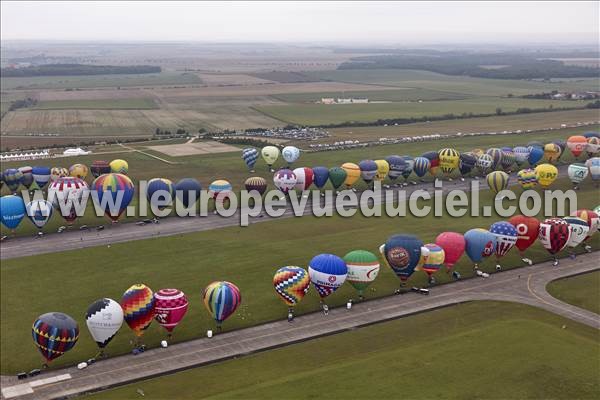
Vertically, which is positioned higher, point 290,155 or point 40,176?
point 290,155

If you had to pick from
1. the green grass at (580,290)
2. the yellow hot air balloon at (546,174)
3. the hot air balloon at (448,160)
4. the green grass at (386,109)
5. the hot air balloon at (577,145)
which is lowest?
the green grass at (580,290)

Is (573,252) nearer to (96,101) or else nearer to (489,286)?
(489,286)

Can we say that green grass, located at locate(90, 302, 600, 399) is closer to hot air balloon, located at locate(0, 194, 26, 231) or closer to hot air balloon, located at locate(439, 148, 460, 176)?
hot air balloon, located at locate(0, 194, 26, 231)

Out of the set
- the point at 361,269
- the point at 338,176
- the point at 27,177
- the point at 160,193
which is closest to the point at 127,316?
the point at 361,269

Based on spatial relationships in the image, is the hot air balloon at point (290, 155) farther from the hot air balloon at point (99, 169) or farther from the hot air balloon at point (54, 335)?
the hot air balloon at point (54, 335)

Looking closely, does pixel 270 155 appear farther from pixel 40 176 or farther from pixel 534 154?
pixel 534 154

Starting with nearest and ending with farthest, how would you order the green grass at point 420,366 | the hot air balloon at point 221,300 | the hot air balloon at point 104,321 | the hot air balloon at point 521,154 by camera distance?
the green grass at point 420,366 → the hot air balloon at point 104,321 → the hot air balloon at point 221,300 → the hot air balloon at point 521,154

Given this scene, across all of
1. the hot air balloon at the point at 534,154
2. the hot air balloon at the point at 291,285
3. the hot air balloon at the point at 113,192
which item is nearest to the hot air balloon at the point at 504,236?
the hot air balloon at the point at 291,285
